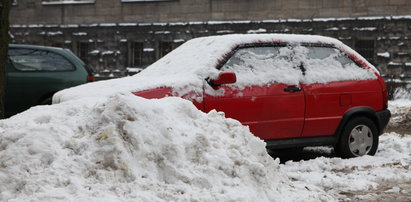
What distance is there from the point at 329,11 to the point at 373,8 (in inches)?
56.2

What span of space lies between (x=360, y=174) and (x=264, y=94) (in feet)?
4.78

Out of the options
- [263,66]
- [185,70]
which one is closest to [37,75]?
[185,70]

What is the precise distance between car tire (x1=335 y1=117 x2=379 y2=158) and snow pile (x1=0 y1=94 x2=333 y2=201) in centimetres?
259

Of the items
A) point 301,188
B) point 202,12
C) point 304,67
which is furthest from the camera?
point 202,12

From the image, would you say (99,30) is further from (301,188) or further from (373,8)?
(301,188)

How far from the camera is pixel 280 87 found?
7.27 metres

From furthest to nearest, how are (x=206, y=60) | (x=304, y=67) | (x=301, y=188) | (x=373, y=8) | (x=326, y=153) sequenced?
(x=373, y=8) < (x=326, y=153) < (x=304, y=67) < (x=206, y=60) < (x=301, y=188)

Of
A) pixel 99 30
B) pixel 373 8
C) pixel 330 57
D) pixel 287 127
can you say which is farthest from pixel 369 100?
pixel 99 30

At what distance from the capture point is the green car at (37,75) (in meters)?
10.4

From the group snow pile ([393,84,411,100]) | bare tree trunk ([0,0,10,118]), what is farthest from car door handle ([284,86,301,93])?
snow pile ([393,84,411,100])

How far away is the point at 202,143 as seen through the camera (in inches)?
193

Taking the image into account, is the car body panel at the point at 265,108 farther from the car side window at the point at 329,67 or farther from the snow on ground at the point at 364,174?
the snow on ground at the point at 364,174

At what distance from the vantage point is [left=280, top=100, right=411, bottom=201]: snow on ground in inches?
228

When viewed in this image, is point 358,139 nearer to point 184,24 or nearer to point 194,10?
point 194,10
